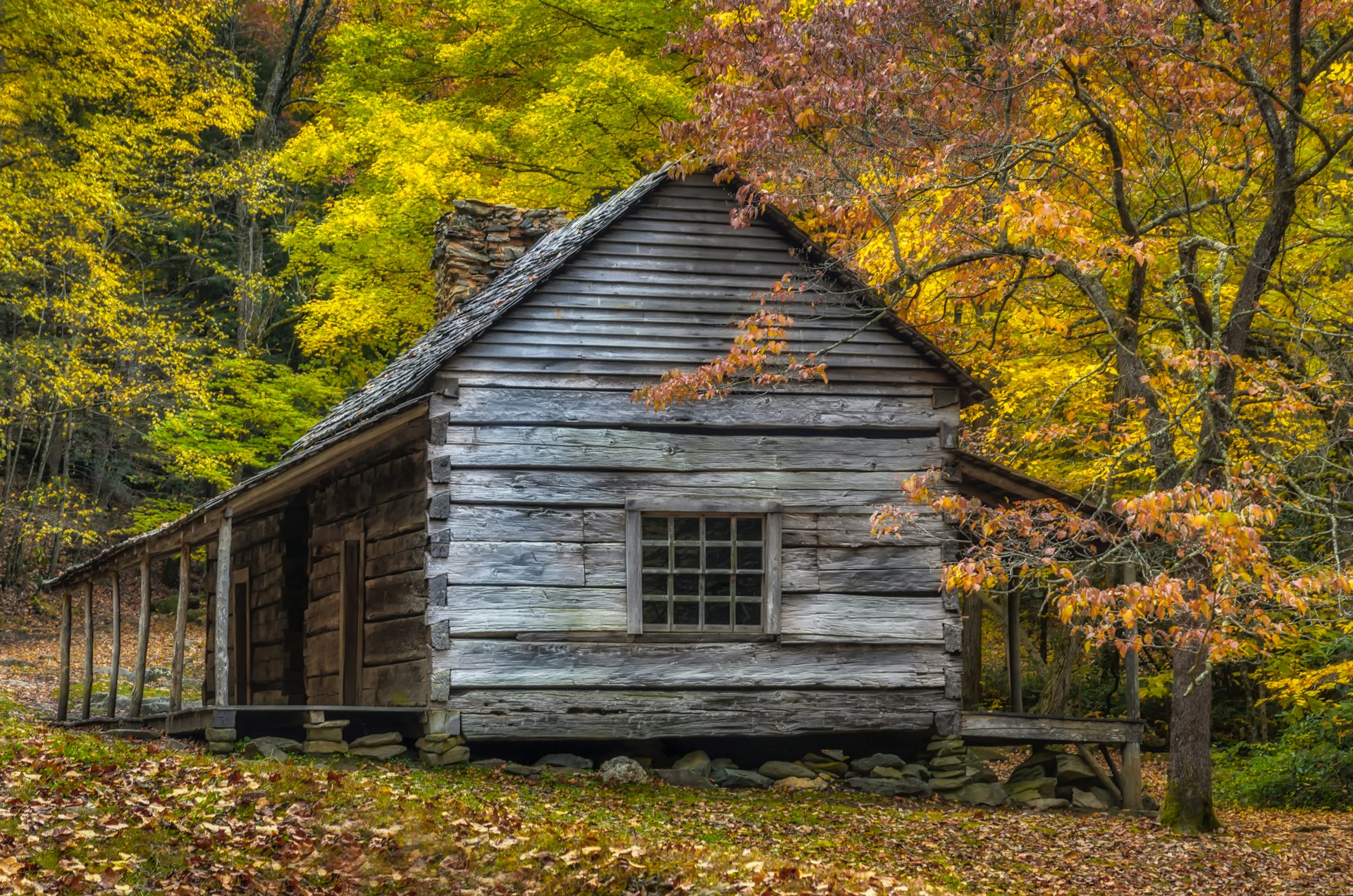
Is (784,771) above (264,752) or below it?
below

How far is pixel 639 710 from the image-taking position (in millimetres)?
13438

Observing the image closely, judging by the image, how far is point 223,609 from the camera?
13.1 m

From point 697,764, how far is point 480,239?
8978 millimetres

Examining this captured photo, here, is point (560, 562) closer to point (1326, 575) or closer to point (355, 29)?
point (1326, 575)

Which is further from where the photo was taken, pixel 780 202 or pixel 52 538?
pixel 52 538

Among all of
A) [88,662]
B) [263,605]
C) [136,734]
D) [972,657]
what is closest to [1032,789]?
[972,657]

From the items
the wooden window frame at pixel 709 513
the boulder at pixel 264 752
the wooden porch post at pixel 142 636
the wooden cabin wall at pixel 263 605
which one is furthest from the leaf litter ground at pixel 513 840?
the wooden cabin wall at pixel 263 605

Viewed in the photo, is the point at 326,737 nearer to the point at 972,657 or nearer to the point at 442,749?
the point at 442,749

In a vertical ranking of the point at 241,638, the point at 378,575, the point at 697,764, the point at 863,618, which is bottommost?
the point at 697,764

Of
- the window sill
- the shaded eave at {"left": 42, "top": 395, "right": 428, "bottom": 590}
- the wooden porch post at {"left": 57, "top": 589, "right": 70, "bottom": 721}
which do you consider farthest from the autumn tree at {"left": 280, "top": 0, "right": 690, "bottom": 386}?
the window sill

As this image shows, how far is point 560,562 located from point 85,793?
17.6ft

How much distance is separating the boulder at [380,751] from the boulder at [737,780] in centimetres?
313

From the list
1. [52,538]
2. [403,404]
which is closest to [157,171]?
[52,538]

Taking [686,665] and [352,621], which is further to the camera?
[352,621]
